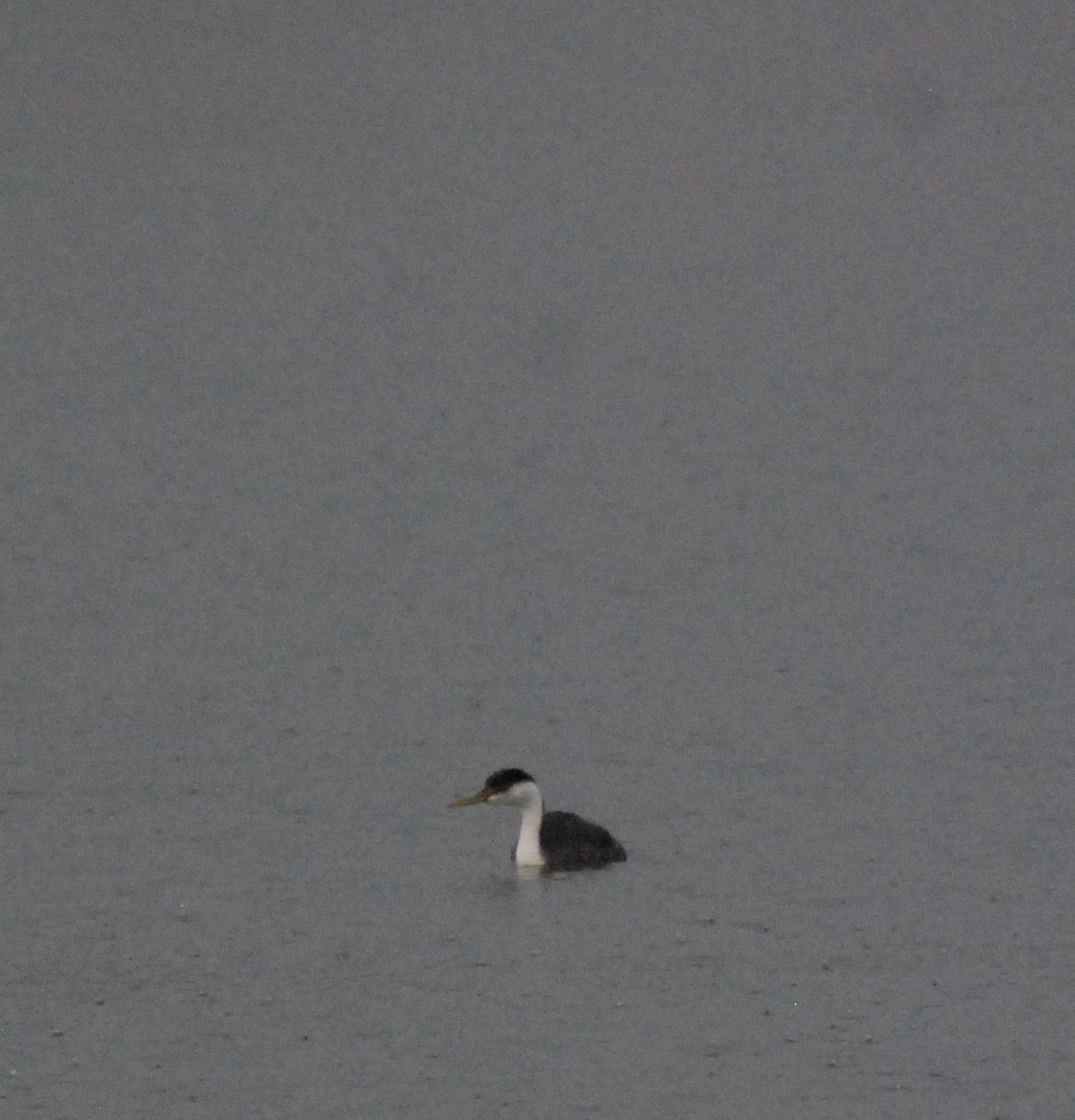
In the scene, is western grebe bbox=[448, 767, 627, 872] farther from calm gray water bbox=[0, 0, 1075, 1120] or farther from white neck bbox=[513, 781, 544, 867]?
calm gray water bbox=[0, 0, 1075, 1120]

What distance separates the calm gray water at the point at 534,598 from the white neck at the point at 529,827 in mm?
173

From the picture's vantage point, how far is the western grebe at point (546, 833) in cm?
1656

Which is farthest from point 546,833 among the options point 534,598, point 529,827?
point 534,598

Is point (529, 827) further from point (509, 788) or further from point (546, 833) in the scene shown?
point (509, 788)

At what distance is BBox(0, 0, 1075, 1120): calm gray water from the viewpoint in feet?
46.5

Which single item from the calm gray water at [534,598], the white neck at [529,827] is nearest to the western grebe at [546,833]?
the white neck at [529,827]

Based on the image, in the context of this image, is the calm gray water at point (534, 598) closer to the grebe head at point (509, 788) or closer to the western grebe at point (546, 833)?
the western grebe at point (546, 833)

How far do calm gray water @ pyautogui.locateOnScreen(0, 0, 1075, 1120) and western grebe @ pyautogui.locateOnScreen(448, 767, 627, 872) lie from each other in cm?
17

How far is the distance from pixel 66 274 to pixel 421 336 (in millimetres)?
5703

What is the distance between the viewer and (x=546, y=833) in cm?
1669

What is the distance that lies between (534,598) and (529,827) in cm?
575

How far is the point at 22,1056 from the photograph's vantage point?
1391 centimetres

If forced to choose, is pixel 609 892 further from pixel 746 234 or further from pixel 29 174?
pixel 29 174

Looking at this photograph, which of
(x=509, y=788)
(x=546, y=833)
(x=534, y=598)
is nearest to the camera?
(x=546, y=833)
